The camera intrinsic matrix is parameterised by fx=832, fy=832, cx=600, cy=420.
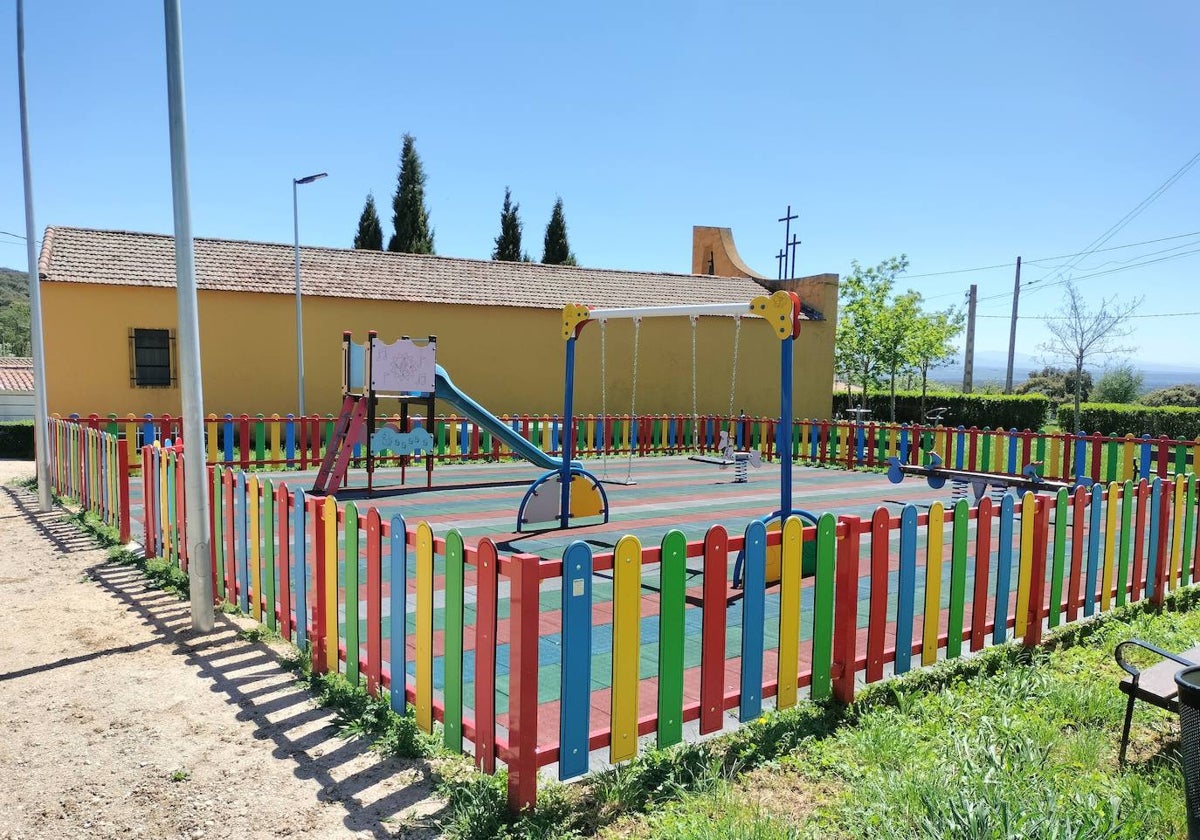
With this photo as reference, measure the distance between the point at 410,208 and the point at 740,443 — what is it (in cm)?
2649

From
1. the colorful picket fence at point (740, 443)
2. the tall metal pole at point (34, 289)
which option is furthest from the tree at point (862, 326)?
the tall metal pole at point (34, 289)

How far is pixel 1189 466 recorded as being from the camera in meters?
13.0

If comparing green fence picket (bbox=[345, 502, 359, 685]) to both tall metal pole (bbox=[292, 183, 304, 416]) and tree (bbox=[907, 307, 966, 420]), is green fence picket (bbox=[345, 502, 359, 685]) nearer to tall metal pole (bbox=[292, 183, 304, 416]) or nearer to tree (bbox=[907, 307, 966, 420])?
tall metal pole (bbox=[292, 183, 304, 416])

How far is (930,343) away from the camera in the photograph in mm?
32438

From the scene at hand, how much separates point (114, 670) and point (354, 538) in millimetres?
1817

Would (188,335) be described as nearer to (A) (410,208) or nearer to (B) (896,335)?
(B) (896,335)

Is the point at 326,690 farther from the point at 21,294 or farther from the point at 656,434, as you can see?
the point at 21,294

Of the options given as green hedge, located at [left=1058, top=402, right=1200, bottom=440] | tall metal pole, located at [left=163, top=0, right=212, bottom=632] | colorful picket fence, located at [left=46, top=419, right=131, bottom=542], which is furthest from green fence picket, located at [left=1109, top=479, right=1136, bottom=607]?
green hedge, located at [left=1058, top=402, right=1200, bottom=440]

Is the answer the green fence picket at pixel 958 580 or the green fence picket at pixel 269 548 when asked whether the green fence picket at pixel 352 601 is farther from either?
the green fence picket at pixel 958 580

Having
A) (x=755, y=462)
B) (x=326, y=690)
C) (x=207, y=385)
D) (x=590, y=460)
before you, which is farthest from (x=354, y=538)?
(x=207, y=385)

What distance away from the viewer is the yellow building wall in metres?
17.8

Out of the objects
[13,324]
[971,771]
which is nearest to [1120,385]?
[971,771]

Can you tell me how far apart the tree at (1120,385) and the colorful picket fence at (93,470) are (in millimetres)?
40133

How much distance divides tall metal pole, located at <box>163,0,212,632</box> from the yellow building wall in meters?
14.4
